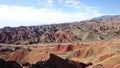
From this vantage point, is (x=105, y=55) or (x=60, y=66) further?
(x=105, y=55)

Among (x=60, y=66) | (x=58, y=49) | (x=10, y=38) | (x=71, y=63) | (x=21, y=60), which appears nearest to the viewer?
(x=60, y=66)

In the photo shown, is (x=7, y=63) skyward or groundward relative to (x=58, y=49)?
skyward

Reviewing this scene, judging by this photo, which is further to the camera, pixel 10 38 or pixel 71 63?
pixel 10 38

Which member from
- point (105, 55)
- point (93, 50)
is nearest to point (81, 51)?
point (93, 50)

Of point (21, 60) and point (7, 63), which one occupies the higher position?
point (7, 63)

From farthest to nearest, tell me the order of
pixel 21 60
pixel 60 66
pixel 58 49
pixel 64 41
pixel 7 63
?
pixel 64 41
pixel 58 49
pixel 21 60
pixel 60 66
pixel 7 63

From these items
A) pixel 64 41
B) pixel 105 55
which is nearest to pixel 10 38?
pixel 64 41

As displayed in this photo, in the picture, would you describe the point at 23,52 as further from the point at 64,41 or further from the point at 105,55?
the point at 64,41

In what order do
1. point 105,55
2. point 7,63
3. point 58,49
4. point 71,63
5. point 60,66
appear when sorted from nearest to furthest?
point 7,63, point 60,66, point 71,63, point 105,55, point 58,49

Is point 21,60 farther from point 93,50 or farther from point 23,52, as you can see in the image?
point 93,50
